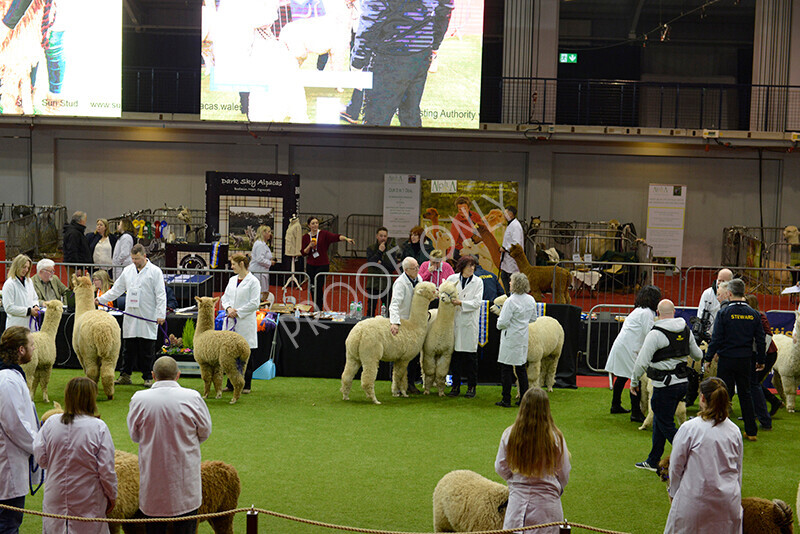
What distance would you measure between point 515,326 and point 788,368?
2.97m

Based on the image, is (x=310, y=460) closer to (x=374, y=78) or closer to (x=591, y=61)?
(x=374, y=78)

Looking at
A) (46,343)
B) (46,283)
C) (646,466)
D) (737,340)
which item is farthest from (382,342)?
(46,283)

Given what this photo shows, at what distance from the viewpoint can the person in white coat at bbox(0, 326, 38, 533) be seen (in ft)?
14.6

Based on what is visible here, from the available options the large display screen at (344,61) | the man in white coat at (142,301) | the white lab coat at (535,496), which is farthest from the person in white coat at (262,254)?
the white lab coat at (535,496)

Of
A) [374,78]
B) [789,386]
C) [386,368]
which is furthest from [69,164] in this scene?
[789,386]

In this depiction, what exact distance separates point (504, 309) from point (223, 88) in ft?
35.3

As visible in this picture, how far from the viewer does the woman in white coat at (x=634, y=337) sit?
7.97 meters

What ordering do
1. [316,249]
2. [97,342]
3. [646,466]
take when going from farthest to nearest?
1. [316,249]
2. [97,342]
3. [646,466]

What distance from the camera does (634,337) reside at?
8289mm

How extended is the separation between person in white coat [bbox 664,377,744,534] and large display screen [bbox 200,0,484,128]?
44.4 ft

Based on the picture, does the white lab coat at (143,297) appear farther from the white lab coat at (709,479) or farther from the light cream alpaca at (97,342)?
the white lab coat at (709,479)

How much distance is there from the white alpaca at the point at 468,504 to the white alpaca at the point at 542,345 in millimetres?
4400

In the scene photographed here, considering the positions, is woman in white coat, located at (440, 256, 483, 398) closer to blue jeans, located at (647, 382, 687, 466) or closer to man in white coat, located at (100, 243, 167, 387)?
blue jeans, located at (647, 382, 687, 466)

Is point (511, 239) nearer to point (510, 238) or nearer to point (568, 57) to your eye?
point (510, 238)
